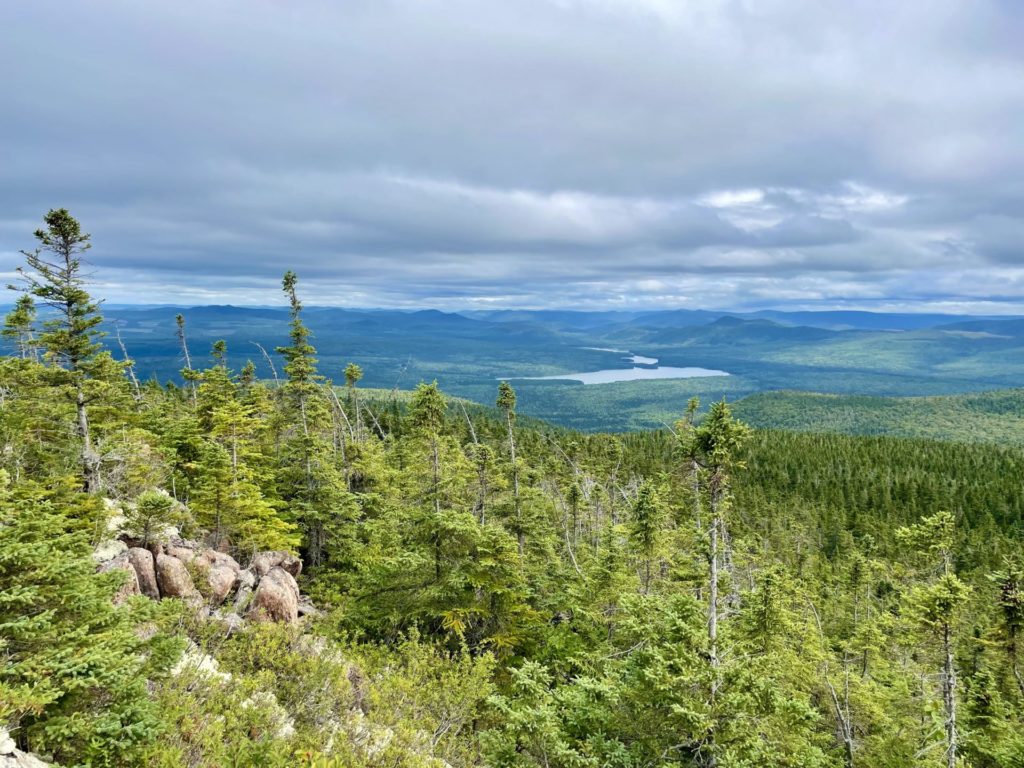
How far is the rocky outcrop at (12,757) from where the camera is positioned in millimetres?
7438

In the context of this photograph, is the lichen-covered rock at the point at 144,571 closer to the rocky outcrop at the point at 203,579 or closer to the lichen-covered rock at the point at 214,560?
the rocky outcrop at the point at 203,579

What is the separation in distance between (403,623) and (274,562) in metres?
6.87

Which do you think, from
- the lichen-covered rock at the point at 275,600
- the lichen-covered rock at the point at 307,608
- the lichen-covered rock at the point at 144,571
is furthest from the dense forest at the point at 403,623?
the lichen-covered rock at the point at 275,600

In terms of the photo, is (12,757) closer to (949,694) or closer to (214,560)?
(214,560)

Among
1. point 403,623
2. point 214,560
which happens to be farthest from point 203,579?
point 403,623

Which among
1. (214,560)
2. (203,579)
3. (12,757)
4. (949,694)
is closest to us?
(12,757)

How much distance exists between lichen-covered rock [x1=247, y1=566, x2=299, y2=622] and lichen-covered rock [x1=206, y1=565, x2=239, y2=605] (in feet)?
3.31

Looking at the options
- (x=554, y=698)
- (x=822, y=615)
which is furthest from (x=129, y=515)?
(x=822, y=615)

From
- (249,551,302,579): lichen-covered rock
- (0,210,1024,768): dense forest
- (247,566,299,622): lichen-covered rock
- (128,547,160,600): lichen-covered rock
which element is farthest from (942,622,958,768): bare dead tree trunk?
(128,547,160,600): lichen-covered rock

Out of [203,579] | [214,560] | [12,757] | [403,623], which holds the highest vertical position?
[12,757]

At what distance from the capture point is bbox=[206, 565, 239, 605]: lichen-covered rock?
1970 cm

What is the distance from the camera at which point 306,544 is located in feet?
104

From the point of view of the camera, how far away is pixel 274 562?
24.9 metres

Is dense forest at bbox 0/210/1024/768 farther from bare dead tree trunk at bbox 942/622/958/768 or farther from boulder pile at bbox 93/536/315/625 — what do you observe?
boulder pile at bbox 93/536/315/625
